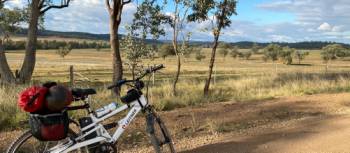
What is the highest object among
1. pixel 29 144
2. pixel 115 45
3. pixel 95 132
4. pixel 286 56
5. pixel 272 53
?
pixel 115 45

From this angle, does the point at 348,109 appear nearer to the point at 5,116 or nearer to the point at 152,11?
the point at 5,116

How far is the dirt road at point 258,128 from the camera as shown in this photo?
24.8 ft

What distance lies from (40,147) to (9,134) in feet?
11.3

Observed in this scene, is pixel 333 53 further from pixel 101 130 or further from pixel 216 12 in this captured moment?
pixel 101 130

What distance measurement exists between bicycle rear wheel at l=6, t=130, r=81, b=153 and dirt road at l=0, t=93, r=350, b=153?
2.05 m

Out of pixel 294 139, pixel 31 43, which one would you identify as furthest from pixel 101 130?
pixel 31 43

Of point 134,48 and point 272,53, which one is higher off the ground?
point 134,48

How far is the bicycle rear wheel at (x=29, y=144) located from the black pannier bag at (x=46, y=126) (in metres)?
0.26

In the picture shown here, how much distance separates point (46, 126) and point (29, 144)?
2.13 feet

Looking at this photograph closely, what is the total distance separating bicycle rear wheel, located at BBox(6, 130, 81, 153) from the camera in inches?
210

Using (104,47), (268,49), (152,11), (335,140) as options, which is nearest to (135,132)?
(335,140)

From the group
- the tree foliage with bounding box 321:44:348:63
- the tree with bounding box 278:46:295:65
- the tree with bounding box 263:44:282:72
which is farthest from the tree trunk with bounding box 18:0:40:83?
the tree with bounding box 263:44:282:72

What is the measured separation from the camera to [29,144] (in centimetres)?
559

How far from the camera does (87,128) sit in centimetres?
547
